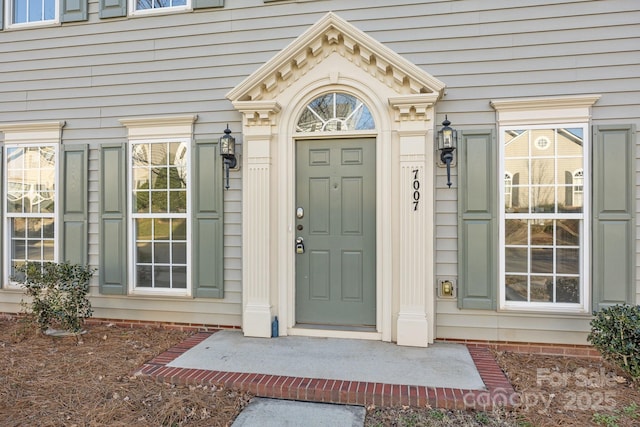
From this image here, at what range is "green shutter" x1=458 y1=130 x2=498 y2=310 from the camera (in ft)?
12.6

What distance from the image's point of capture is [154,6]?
462 cm

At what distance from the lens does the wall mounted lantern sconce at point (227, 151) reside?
13.4 ft

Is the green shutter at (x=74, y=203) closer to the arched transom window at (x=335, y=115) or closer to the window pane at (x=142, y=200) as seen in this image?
the window pane at (x=142, y=200)

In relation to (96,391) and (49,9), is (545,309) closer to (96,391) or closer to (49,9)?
(96,391)

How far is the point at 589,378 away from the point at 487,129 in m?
2.38

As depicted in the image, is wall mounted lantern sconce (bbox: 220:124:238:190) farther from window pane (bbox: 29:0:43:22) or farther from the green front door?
window pane (bbox: 29:0:43:22)

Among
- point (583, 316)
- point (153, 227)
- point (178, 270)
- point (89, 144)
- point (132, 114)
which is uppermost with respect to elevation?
point (132, 114)

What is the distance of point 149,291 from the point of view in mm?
4527

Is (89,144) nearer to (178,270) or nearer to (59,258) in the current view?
(59,258)

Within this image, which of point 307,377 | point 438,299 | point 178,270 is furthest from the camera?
point 178,270

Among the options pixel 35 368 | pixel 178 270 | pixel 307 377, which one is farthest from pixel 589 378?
pixel 35 368

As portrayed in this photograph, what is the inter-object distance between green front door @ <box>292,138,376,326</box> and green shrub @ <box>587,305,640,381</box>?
196 cm

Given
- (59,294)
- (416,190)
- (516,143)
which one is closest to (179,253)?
(59,294)

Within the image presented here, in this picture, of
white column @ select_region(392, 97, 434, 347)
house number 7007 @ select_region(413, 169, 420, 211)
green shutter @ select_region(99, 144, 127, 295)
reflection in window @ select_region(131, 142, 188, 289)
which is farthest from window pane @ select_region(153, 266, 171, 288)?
house number 7007 @ select_region(413, 169, 420, 211)
